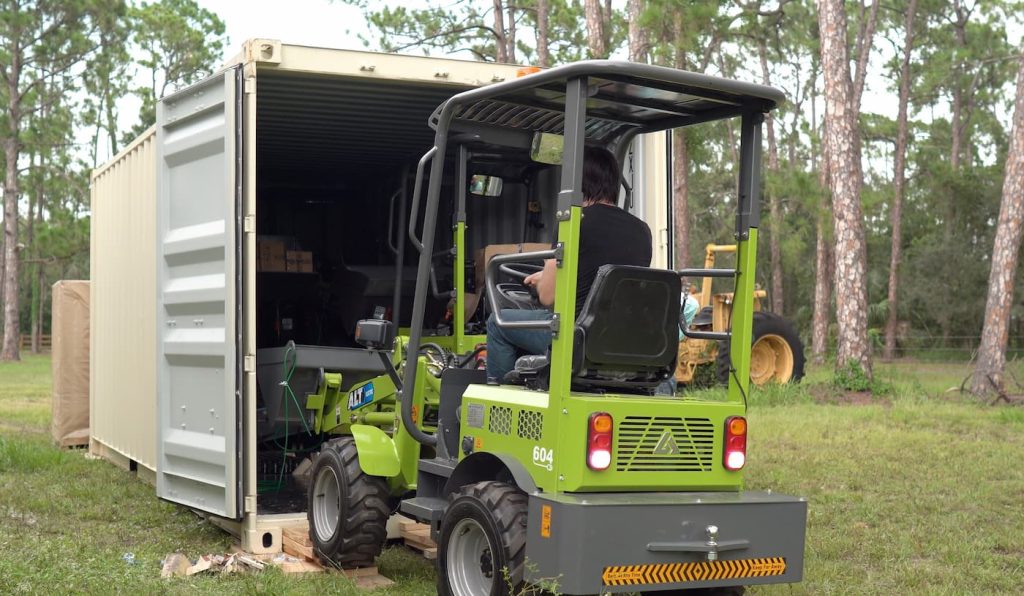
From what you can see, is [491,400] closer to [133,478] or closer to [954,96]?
[133,478]

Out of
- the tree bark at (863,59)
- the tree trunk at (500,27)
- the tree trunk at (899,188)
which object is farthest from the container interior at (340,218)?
the tree bark at (863,59)

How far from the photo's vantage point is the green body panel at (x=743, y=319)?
491cm

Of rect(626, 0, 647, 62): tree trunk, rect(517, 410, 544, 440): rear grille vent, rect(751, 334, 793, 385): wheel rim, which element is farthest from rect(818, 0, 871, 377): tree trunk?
rect(517, 410, 544, 440): rear grille vent

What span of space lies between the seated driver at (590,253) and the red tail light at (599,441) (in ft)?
1.48

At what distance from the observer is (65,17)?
102 ft

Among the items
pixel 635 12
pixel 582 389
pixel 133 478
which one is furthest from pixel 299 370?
pixel 635 12

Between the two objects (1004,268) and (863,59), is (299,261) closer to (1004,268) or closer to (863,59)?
(1004,268)

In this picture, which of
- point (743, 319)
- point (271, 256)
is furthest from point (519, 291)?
point (271, 256)

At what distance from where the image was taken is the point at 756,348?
16.6m

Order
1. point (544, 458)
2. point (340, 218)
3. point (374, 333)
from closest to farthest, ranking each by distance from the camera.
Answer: point (544, 458) < point (374, 333) < point (340, 218)

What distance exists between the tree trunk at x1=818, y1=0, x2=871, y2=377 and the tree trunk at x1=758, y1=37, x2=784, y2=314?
10744 mm

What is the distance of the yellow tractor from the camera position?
15.6 m

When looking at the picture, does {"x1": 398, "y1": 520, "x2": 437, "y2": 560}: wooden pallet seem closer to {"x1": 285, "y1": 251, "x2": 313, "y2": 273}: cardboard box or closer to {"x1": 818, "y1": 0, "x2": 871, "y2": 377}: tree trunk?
{"x1": 285, "y1": 251, "x2": 313, "y2": 273}: cardboard box

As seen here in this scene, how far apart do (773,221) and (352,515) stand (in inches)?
948
